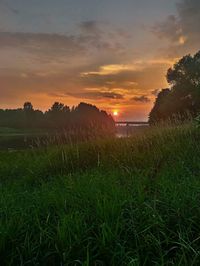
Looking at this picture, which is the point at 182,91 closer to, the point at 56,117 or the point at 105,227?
the point at 105,227

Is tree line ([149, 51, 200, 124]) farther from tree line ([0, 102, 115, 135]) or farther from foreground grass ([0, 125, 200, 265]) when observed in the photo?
tree line ([0, 102, 115, 135])

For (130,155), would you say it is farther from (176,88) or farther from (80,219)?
(176,88)

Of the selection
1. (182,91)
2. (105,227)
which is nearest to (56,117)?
(182,91)

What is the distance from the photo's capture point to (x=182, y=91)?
48656mm

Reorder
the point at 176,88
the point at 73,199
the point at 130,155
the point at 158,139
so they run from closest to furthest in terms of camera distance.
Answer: the point at 73,199
the point at 130,155
the point at 158,139
the point at 176,88

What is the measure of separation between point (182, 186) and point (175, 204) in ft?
3.88

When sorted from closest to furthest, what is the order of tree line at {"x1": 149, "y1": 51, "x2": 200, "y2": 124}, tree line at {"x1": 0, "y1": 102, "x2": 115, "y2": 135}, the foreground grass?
the foreground grass < tree line at {"x1": 149, "y1": 51, "x2": 200, "y2": 124} < tree line at {"x1": 0, "y1": 102, "x2": 115, "y2": 135}

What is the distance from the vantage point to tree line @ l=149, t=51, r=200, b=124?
4756 centimetres

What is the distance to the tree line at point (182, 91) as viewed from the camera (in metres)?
47.6

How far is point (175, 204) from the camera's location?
18.1ft

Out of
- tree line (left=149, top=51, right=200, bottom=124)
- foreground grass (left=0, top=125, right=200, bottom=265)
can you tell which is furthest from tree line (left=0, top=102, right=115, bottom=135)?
foreground grass (left=0, top=125, right=200, bottom=265)

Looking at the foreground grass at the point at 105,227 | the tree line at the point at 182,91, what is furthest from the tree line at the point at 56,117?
the foreground grass at the point at 105,227

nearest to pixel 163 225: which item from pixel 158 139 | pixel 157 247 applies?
pixel 157 247

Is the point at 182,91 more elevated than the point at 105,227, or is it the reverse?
the point at 182,91
